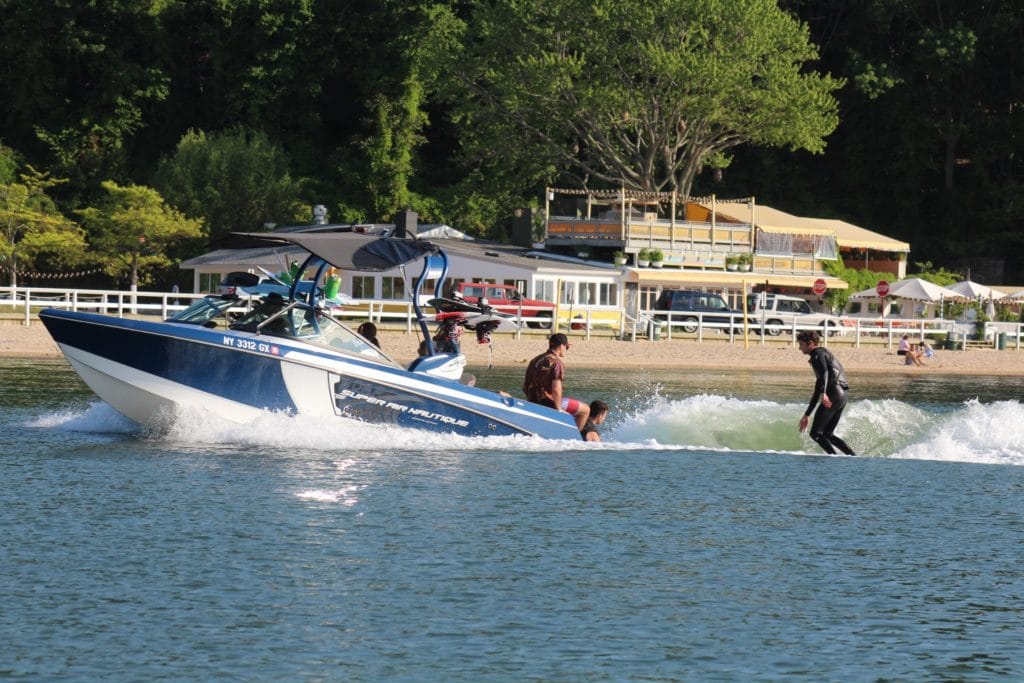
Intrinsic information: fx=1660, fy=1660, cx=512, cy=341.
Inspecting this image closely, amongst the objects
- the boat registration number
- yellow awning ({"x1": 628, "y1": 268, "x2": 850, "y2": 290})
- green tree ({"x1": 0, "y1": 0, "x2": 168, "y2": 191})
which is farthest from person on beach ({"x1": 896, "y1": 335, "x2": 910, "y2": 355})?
green tree ({"x1": 0, "y1": 0, "x2": 168, "y2": 191})

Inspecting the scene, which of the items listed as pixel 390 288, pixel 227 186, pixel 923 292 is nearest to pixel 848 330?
pixel 923 292

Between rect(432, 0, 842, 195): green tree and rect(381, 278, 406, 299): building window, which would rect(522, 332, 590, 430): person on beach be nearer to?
rect(381, 278, 406, 299): building window

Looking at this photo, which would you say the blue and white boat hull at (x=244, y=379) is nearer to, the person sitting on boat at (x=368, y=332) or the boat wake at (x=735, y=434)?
the boat wake at (x=735, y=434)

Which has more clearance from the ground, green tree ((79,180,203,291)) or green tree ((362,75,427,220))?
green tree ((362,75,427,220))

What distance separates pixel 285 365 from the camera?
20.5 metres

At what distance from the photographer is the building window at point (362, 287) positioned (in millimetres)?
61750

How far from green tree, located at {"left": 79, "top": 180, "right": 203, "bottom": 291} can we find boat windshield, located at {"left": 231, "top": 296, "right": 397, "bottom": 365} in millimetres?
45645

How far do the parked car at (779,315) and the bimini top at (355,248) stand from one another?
3606cm

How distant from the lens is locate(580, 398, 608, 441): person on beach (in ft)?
72.9

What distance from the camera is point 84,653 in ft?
37.5

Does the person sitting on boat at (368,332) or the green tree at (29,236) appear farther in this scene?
the green tree at (29,236)

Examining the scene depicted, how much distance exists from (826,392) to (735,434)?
4064 millimetres

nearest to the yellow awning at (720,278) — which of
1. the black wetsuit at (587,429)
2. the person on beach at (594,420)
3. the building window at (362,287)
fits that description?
the building window at (362,287)

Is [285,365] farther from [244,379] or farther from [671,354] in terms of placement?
[671,354]
